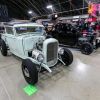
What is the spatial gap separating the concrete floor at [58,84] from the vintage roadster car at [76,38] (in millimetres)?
1659

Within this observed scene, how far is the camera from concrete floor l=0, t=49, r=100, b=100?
1.77 meters

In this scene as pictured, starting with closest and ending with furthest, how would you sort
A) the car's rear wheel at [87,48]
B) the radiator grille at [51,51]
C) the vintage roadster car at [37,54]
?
the vintage roadster car at [37,54] < the radiator grille at [51,51] < the car's rear wheel at [87,48]

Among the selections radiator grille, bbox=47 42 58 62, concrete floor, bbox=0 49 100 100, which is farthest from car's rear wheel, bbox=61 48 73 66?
radiator grille, bbox=47 42 58 62

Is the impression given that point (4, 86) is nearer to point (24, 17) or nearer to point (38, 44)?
point (38, 44)

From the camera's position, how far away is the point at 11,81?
2248 mm

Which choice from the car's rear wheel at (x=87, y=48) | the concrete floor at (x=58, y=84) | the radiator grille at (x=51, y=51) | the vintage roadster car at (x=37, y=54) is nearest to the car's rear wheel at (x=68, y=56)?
the vintage roadster car at (x=37, y=54)

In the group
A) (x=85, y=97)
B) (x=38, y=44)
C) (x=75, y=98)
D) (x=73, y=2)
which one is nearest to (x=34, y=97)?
(x=75, y=98)

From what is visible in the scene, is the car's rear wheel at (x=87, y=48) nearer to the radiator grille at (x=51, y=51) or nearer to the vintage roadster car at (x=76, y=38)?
the vintage roadster car at (x=76, y=38)

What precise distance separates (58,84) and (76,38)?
11.6ft

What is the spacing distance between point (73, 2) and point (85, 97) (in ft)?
37.2

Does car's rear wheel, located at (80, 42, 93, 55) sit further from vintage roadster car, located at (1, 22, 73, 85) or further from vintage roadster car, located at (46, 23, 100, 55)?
vintage roadster car, located at (1, 22, 73, 85)

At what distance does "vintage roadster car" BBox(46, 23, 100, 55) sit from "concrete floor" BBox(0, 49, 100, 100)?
1.66 m

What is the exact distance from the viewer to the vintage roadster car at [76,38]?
14.2 feet

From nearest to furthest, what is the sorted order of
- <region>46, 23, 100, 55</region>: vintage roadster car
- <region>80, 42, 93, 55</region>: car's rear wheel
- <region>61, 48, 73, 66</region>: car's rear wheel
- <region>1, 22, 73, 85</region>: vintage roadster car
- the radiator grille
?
<region>1, 22, 73, 85</region>: vintage roadster car
the radiator grille
<region>61, 48, 73, 66</region>: car's rear wheel
<region>80, 42, 93, 55</region>: car's rear wheel
<region>46, 23, 100, 55</region>: vintage roadster car
